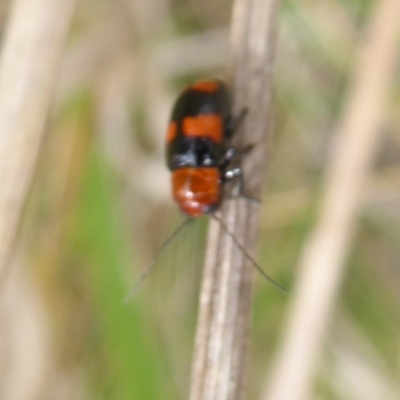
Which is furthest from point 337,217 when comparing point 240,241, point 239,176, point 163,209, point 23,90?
point 23,90

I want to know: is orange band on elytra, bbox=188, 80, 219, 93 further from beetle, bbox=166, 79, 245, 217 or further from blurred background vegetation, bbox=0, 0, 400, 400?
blurred background vegetation, bbox=0, 0, 400, 400

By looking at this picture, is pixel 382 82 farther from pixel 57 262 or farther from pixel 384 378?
pixel 57 262

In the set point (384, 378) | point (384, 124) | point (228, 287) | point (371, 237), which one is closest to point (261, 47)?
point (228, 287)

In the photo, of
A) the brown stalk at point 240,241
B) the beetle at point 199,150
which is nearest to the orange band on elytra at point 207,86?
the beetle at point 199,150

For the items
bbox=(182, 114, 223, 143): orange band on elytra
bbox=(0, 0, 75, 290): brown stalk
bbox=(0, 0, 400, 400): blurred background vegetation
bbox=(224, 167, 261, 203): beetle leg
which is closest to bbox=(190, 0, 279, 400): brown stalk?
bbox=(224, 167, 261, 203): beetle leg

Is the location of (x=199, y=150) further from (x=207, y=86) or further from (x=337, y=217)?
(x=337, y=217)
